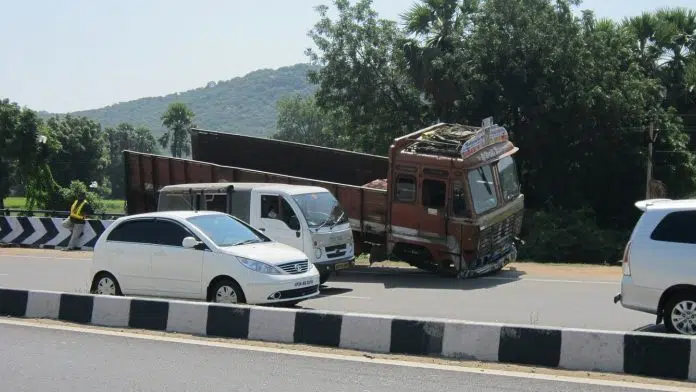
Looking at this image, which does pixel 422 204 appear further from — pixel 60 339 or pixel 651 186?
pixel 651 186

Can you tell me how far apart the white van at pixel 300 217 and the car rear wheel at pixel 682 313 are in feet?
23.3

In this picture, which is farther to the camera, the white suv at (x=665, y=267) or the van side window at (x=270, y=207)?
the van side window at (x=270, y=207)

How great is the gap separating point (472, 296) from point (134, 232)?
592 cm

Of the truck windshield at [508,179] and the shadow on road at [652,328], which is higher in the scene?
the truck windshield at [508,179]

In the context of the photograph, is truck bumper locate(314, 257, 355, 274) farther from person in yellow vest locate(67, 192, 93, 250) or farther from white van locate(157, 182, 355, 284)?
person in yellow vest locate(67, 192, 93, 250)

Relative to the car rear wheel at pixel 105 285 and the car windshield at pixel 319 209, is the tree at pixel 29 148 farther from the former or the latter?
the car rear wheel at pixel 105 285

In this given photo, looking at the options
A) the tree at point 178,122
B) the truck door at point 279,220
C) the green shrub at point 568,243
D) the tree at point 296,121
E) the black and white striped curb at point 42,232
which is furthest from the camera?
the tree at point 296,121

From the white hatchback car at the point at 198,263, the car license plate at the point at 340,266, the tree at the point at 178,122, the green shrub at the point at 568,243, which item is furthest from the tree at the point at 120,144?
the white hatchback car at the point at 198,263

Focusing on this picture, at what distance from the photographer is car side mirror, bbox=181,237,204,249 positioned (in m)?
12.0

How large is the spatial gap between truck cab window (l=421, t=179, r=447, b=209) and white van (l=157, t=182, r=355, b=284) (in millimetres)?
1906

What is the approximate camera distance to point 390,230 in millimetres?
17844

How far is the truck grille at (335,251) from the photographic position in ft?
52.2

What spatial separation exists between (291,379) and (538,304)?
6.86 meters

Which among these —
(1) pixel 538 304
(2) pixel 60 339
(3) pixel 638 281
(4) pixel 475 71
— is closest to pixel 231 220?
(2) pixel 60 339
